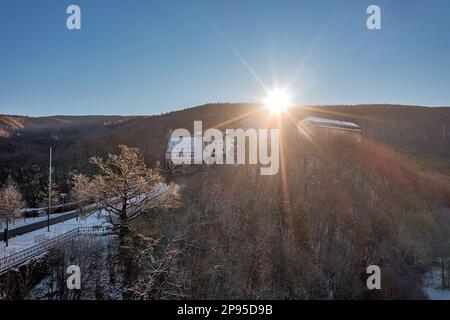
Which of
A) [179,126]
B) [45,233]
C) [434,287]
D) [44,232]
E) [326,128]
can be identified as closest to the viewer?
[45,233]

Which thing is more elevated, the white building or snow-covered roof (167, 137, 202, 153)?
the white building

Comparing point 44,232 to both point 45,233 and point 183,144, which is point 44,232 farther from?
point 183,144

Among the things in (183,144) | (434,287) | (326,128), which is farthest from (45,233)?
(326,128)

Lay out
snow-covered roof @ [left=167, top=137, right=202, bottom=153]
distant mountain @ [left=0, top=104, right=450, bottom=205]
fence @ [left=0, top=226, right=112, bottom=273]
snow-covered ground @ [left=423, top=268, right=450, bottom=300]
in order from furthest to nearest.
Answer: distant mountain @ [left=0, top=104, right=450, bottom=205] → snow-covered roof @ [left=167, top=137, right=202, bottom=153] → snow-covered ground @ [left=423, top=268, right=450, bottom=300] → fence @ [left=0, top=226, right=112, bottom=273]

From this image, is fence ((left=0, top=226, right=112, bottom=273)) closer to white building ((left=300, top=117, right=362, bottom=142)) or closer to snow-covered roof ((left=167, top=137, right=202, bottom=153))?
snow-covered roof ((left=167, top=137, right=202, bottom=153))

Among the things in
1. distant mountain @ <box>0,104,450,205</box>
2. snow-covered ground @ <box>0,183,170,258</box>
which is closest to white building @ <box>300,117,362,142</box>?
distant mountain @ <box>0,104,450,205</box>

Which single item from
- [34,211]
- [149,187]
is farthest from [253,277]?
[34,211]
